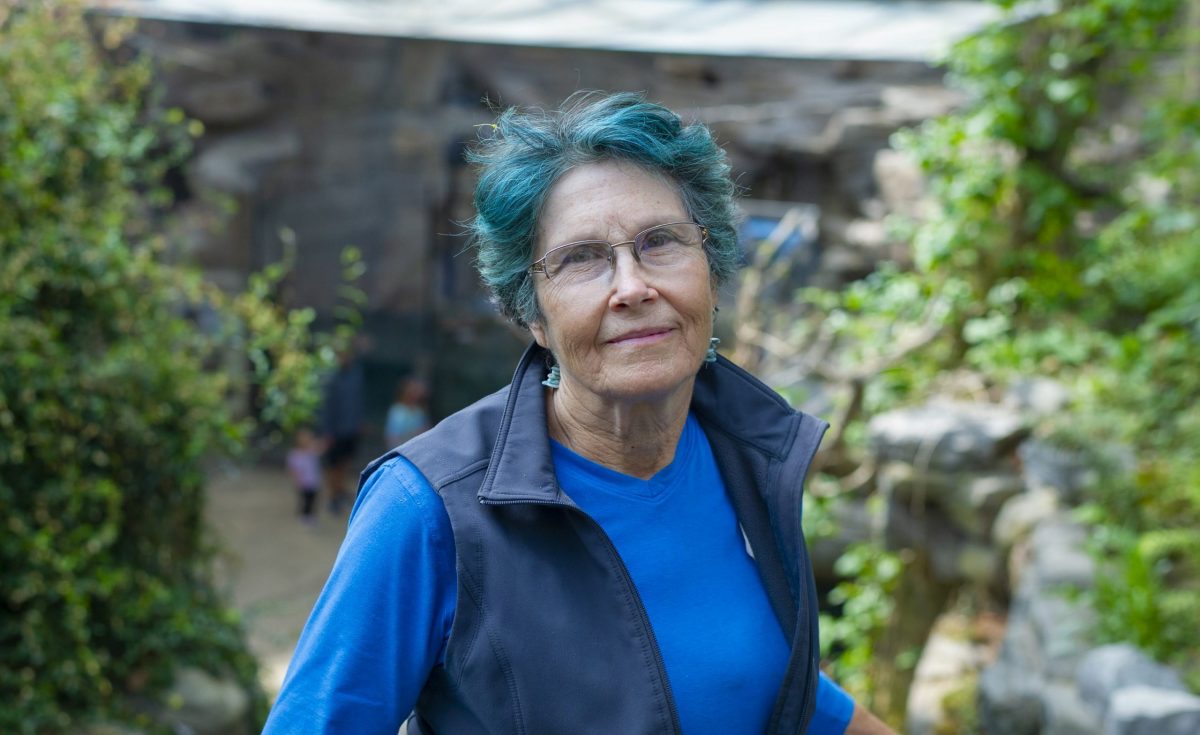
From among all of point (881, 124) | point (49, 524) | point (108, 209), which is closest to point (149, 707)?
point (49, 524)

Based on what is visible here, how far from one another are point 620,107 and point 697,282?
24 cm

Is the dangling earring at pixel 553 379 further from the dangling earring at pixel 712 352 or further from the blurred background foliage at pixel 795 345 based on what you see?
the blurred background foliage at pixel 795 345

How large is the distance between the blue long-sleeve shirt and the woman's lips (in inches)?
6.5

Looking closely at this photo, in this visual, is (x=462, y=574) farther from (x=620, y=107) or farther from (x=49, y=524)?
(x=49, y=524)

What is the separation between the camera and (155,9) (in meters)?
8.80

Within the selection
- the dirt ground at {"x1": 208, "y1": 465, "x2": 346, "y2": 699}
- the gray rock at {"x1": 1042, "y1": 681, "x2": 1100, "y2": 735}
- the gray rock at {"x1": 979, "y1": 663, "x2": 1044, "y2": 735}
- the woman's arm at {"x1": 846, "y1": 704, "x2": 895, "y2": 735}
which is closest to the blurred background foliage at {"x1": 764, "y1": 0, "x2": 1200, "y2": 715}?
the gray rock at {"x1": 979, "y1": 663, "x2": 1044, "y2": 735}

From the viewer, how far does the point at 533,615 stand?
1.33 metres

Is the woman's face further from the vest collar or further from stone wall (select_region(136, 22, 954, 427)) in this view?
stone wall (select_region(136, 22, 954, 427))

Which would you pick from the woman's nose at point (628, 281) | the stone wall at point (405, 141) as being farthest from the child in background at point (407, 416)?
the woman's nose at point (628, 281)

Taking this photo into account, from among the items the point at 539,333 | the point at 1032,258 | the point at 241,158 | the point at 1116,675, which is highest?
the point at 241,158

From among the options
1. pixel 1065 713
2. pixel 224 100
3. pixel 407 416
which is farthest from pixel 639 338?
pixel 224 100

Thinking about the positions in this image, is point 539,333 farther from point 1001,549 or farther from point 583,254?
point 1001,549

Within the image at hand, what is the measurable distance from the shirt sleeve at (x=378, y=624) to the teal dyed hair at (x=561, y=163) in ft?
1.16

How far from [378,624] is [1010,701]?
3.50 meters
